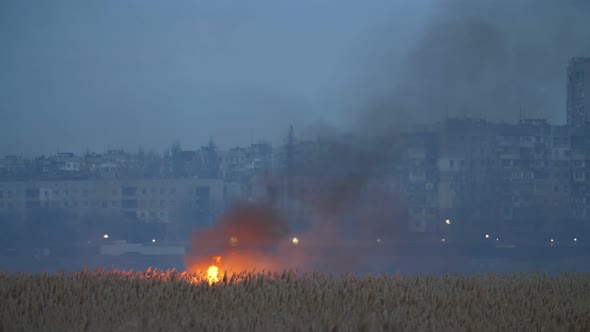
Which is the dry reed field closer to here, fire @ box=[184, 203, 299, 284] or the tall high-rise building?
fire @ box=[184, 203, 299, 284]

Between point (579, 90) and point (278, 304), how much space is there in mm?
101089

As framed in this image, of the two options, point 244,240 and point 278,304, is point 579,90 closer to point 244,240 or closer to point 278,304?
point 244,240

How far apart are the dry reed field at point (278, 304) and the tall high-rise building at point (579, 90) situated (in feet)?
311

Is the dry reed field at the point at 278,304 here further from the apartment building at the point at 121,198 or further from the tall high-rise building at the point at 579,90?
the tall high-rise building at the point at 579,90

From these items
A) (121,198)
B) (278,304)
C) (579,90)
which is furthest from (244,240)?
(579,90)

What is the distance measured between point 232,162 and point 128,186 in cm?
1989

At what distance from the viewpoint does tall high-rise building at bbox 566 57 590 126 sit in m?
103

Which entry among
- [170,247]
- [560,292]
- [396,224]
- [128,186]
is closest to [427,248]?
[396,224]

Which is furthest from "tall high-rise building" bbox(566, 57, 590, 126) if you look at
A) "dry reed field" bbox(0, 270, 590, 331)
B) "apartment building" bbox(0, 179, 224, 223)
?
"dry reed field" bbox(0, 270, 590, 331)

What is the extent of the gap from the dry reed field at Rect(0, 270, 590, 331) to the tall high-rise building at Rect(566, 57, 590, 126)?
94.9 meters

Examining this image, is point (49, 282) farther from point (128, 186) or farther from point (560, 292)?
point (128, 186)

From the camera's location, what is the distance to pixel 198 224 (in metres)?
84.6

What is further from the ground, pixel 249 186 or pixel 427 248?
pixel 249 186

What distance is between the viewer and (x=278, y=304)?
11.6 metres
